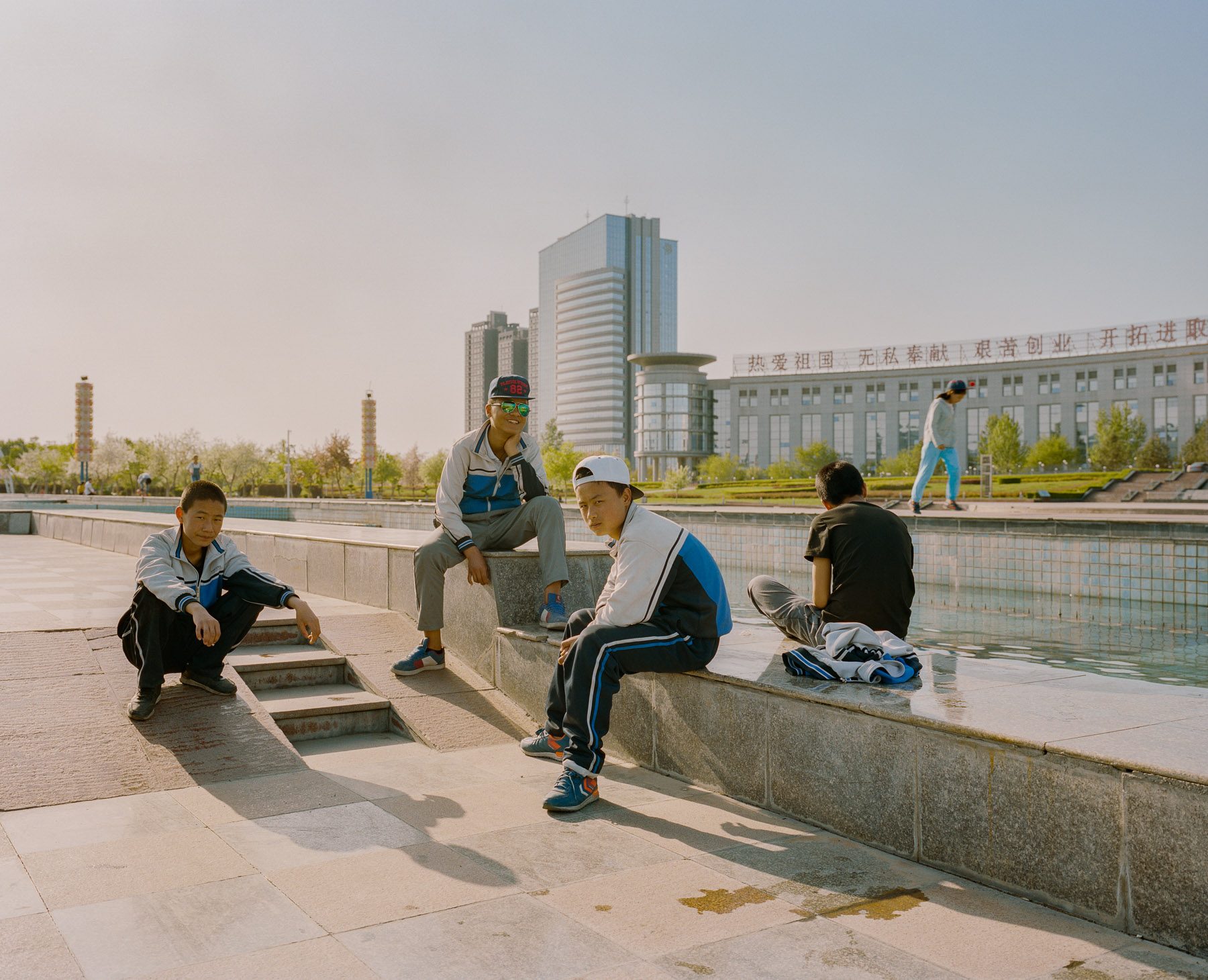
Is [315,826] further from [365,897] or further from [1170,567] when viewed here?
[1170,567]

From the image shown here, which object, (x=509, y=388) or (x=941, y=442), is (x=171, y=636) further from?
(x=941, y=442)

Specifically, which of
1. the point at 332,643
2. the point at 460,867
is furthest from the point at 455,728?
the point at 460,867

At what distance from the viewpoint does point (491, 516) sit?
593cm

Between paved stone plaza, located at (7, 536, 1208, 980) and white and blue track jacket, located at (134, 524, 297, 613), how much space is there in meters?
0.62

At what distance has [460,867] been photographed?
9.80 feet

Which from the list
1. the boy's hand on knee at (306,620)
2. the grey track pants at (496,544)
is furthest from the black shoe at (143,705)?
the grey track pants at (496,544)

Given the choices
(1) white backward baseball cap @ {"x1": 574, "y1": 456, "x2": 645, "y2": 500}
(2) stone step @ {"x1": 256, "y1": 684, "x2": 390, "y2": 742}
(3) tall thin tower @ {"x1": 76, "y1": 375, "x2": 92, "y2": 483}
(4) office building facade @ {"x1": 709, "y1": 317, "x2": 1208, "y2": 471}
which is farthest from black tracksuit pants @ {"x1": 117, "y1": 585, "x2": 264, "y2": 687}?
(4) office building facade @ {"x1": 709, "y1": 317, "x2": 1208, "y2": 471}

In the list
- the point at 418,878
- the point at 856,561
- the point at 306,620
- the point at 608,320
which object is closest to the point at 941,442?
the point at 856,561

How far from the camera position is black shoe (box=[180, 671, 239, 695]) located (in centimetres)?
482

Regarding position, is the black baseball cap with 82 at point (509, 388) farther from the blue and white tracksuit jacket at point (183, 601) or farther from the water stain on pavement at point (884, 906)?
the water stain on pavement at point (884, 906)

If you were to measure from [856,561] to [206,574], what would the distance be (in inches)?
133

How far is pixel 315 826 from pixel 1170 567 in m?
9.92

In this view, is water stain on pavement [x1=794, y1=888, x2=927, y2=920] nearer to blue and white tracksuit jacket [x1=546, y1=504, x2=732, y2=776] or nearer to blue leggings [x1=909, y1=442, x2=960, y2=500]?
blue and white tracksuit jacket [x1=546, y1=504, x2=732, y2=776]

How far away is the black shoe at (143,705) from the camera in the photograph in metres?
4.42
